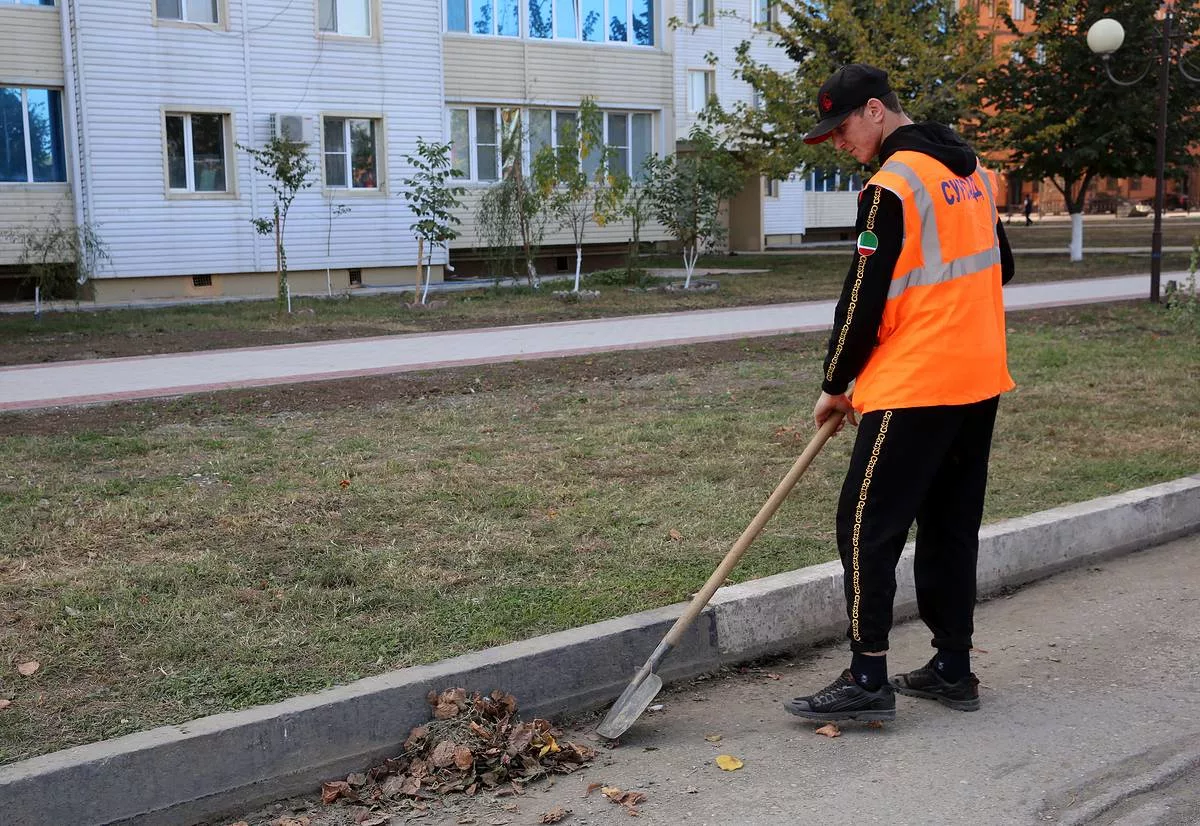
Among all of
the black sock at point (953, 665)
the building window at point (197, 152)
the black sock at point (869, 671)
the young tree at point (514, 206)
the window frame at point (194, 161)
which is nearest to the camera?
the black sock at point (869, 671)

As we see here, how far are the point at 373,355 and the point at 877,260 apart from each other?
9478 millimetres

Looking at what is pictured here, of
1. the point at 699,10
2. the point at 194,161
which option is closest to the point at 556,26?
the point at 194,161

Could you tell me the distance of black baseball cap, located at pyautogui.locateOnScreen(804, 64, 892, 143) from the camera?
4137mm

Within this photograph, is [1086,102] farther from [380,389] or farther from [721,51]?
[380,389]

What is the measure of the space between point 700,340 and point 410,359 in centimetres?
318

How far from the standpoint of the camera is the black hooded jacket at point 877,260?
404cm

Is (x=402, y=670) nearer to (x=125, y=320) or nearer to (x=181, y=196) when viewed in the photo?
(x=125, y=320)

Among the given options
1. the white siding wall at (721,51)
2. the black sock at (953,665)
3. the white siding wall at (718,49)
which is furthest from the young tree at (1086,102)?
the black sock at (953,665)

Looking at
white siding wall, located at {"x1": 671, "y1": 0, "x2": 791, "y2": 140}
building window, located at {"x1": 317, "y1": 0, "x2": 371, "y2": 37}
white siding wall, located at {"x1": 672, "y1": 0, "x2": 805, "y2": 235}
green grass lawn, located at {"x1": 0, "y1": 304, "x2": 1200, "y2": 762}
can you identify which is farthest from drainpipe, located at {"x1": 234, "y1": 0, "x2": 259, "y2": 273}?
white siding wall, located at {"x1": 671, "y1": 0, "x2": 791, "y2": 140}

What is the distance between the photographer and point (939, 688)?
446 centimetres

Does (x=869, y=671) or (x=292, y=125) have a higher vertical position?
(x=292, y=125)

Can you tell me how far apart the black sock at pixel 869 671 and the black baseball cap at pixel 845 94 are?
5.53ft

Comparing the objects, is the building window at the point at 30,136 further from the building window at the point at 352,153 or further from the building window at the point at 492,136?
the building window at the point at 492,136

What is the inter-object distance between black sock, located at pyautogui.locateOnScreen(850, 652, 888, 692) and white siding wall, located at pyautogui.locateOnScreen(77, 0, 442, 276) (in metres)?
20.3
